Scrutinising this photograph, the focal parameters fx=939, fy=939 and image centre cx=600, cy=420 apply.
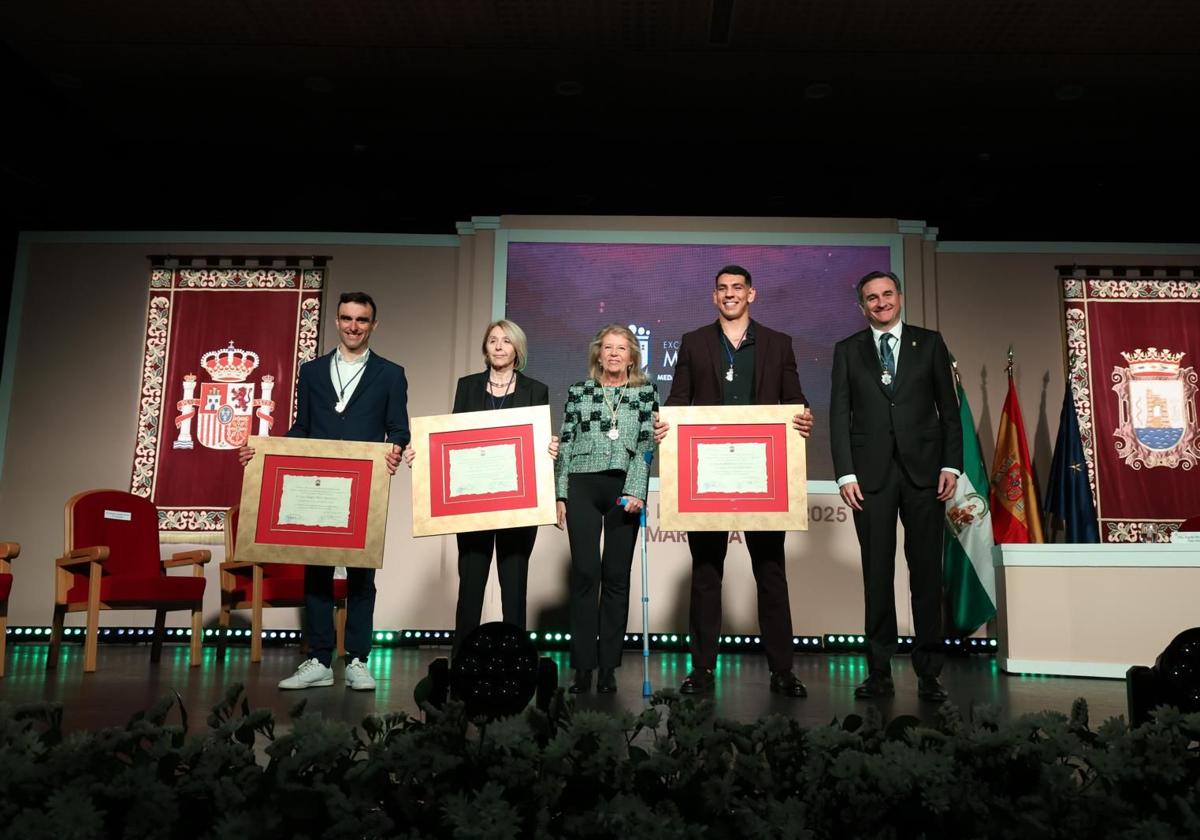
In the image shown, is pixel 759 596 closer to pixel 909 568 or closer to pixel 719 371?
pixel 909 568

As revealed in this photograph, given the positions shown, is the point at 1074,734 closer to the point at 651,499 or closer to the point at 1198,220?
the point at 651,499

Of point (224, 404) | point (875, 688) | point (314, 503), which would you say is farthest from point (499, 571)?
point (224, 404)

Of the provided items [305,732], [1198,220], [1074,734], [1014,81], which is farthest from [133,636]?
[1198,220]

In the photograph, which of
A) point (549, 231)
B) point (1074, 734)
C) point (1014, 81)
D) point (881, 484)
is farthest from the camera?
point (549, 231)

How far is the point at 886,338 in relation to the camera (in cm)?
366

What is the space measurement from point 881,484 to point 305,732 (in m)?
2.59

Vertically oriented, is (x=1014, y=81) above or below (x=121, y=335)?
above

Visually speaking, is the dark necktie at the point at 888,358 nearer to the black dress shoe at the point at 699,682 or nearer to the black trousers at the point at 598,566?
the black trousers at the point at 598,566

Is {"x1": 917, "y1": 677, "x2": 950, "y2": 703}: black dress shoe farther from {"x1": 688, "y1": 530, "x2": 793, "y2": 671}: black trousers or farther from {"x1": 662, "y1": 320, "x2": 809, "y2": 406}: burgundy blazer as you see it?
{"x1": 662, "y1": 320, "x2": 809, "y2": 406}: burgundy blazer

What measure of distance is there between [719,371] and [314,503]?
A: 168cm

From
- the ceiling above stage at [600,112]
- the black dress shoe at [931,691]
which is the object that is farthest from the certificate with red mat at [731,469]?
the ceiling above stage at [600,112]

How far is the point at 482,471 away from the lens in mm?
3635

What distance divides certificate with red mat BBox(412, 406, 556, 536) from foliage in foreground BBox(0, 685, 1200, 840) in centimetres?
210

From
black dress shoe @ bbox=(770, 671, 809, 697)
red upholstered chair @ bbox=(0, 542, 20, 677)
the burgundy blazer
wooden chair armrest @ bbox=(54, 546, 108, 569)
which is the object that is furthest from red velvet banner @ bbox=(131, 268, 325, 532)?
black dress shoe @ bbox=(770, 671, 809, 697)
